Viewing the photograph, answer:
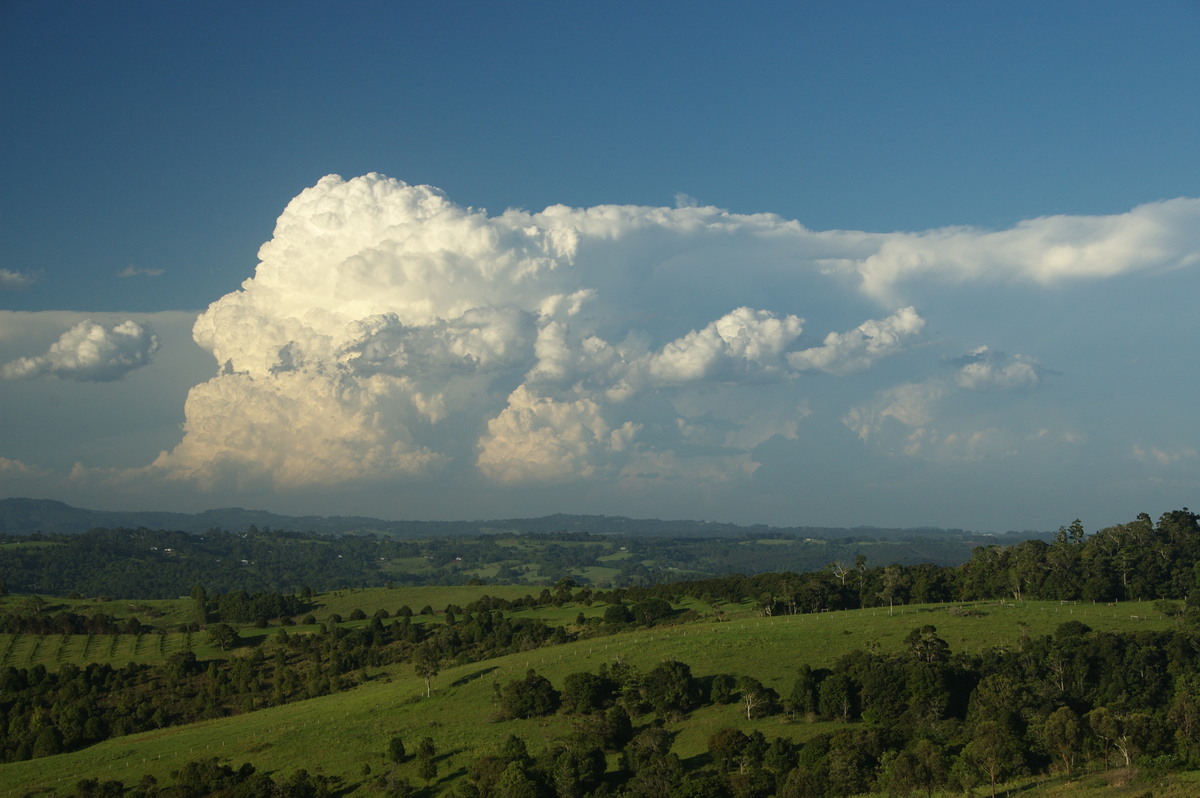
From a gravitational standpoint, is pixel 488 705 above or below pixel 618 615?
below

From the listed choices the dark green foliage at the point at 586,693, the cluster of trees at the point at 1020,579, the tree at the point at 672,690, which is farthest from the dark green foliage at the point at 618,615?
the tree at the point at 672,690

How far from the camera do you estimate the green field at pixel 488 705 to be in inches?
3110

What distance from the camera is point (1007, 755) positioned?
64375 mm

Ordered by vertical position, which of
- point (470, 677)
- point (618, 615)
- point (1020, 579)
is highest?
point (1020, 579)

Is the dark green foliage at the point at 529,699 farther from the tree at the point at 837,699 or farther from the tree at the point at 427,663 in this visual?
the tree at the point at 837,699

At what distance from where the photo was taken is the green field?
79000 mm

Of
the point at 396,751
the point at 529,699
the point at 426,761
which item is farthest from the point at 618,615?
the point at 426,761

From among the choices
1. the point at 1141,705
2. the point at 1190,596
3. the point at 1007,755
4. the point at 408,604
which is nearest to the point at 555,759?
Result: the point at 1007,755

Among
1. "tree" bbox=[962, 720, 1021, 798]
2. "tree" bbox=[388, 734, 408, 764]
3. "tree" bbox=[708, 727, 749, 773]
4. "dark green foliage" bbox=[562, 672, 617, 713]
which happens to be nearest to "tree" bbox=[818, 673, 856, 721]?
"tree" bbox=[708, 727, 749, 773]

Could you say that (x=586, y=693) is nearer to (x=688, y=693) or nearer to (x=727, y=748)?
(x=688, y=693)

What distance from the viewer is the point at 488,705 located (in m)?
89.8

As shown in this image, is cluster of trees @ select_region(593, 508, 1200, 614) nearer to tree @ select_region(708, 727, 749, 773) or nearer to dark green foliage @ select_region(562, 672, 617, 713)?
dark green foliage @ select_region(562, 672, 617, 713)

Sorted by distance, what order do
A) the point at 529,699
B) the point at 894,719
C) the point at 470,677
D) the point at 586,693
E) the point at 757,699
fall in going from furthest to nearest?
the point at 470,677
the point at 529,699
the point at 586,693
the point at 757,699
the point at 894,719

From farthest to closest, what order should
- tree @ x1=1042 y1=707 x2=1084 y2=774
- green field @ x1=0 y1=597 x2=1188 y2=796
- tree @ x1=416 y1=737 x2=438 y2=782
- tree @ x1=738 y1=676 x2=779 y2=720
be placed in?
tree @ x1=738 y1=676 x2=779 y2=720, green field @ x1=0 y1=597 x2=1188 y2=796, tree @ x1=416 y1=737 x2=438 y2=782, tree @ x1=1042 y1=707 x2=1084 y2=774
